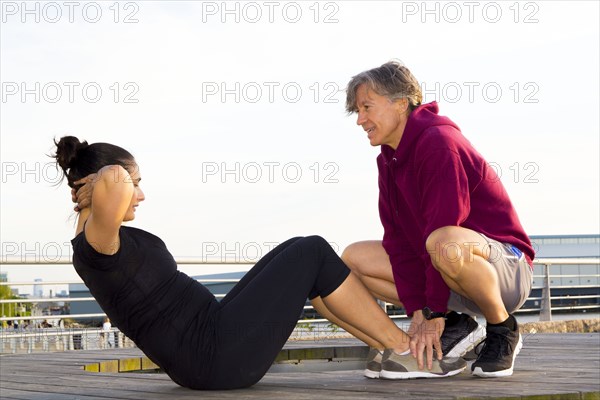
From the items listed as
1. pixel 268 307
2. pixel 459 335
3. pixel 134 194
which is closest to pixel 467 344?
pixel 459 335

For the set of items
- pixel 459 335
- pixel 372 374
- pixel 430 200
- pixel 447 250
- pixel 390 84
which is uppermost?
pixel 390 84

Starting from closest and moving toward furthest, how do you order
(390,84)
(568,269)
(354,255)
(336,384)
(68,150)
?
(68,150) → (336,384) → (390,84) → (354,255) → (568,269)

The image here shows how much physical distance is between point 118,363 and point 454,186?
91.6 inches

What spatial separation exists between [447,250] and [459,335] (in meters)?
0.43

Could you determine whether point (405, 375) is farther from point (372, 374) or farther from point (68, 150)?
point (68, 150)

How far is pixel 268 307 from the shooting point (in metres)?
2.60

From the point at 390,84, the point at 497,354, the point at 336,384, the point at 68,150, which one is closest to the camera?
the point at 68,150

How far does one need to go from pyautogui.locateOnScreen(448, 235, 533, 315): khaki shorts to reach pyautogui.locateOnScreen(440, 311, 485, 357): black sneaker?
47 mm

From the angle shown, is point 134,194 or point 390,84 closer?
point 134,194

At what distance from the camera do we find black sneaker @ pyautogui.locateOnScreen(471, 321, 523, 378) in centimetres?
287

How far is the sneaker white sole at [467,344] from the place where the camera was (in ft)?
9.72

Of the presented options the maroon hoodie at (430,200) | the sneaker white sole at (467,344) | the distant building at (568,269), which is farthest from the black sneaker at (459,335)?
the distant building at (568,269)

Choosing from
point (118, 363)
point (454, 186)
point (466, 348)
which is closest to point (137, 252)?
point (454, 186)

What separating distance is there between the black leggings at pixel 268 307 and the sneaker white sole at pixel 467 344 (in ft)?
1.81
